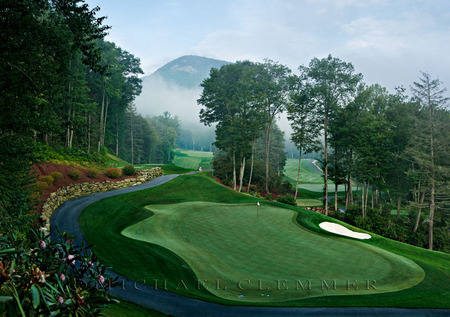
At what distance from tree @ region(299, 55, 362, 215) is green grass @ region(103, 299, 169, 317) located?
994 inches

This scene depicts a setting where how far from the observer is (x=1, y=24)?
6.50 metres

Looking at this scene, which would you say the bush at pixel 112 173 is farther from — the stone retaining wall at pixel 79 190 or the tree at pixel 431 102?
the tree at pixel 431 102

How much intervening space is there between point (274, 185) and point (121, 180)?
23.9 metres

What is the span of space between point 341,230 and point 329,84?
19.8 meters

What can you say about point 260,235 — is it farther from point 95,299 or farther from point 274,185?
point 274,185

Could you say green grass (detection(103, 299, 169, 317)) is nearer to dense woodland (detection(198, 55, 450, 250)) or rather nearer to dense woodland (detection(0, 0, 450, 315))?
dense woodland (detection(0, 0, 450, 315))

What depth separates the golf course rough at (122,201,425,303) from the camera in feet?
27.3

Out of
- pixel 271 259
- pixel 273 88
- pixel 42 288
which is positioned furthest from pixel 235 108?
pixel 42 288

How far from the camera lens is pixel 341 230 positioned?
15.5m

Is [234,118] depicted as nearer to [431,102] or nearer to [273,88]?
[273,88]

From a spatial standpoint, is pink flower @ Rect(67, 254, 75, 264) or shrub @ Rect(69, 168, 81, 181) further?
shrub @ Rect(69, 168, 81, 181)

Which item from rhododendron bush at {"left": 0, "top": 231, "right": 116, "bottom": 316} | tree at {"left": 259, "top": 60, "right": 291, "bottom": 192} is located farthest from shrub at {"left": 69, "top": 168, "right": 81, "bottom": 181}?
tree at {"left": 259, "top": 60, "right": 291, "bottom": 192}

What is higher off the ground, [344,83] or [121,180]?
[344,83]

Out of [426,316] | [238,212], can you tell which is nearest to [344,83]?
[238,212]
